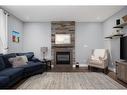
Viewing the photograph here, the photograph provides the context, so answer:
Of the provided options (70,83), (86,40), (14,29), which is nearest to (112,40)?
(86,40)

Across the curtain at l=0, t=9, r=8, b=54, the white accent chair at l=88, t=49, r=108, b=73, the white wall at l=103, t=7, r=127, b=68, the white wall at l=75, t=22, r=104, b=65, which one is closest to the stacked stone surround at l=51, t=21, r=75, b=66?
the white wall at l=75, t=22, r=104, b=65

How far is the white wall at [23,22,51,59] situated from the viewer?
27.7 ft

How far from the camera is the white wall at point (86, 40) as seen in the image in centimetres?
846

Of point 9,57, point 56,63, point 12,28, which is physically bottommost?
point 56,63

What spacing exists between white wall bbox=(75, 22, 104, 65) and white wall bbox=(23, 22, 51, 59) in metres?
1.56

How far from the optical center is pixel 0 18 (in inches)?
214

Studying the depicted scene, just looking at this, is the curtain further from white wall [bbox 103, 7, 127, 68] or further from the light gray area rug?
white wall [bbox 103, 7, 127, 68]

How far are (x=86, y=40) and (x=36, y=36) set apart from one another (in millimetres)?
2698

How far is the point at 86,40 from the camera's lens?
27.8ft

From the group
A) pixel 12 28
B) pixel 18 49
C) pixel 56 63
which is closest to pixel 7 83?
pixel 12 28

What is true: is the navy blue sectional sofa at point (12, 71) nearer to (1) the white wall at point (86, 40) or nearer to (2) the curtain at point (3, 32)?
(2) the curtain at point (3, 32)

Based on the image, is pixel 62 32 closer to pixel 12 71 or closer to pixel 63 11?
pixel 63 11
